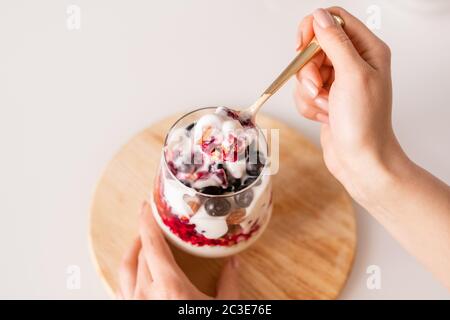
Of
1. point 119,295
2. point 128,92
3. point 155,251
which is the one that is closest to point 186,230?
point 155,251

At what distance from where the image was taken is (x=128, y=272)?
2.81 ft

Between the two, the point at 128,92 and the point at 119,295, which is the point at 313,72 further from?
the point at 119,295

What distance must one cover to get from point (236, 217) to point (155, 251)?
0.15 m

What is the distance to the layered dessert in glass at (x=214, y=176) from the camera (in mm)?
740

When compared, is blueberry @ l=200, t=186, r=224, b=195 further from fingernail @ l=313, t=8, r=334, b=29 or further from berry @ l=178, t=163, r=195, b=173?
fingernail @ l=313, t=8, r=334, b=29

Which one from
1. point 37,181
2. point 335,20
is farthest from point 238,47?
point 37,181

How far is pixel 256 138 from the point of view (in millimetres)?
775

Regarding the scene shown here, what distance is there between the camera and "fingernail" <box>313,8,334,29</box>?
2.53 feet

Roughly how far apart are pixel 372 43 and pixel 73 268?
0.62 m

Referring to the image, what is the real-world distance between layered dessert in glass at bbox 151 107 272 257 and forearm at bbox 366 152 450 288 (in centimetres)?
17

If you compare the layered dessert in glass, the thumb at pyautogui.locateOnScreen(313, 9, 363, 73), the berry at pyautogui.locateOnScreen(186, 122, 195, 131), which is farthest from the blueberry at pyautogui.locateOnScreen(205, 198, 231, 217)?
the thumb at pyautogui.locateOnScreen(313, 9, 363, 73)

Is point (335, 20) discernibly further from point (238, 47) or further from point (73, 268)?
point (73, 268)

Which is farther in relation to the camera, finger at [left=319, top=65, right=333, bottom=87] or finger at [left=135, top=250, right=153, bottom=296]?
finger at [left=319, top=65, right=333, bottom=87]
